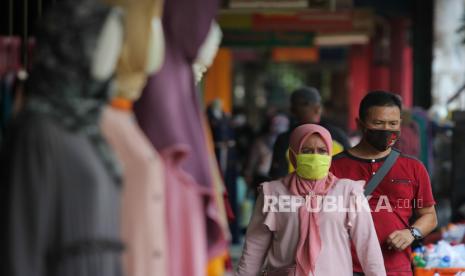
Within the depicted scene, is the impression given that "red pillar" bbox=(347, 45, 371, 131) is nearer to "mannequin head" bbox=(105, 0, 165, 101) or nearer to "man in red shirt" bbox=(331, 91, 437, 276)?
"man in red shirt" bbox=(331, 91, 437, 276)

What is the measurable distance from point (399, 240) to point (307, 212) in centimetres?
69

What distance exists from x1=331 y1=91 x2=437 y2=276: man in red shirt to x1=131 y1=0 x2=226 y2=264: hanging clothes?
229cm

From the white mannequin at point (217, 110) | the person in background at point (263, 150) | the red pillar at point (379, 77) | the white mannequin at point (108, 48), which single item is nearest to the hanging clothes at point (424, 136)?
the person in background at point (263, 150)

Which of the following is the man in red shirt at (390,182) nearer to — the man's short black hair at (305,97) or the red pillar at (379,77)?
the man's short black hair at (305,97)

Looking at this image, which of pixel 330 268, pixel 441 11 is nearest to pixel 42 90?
pixel 330 268

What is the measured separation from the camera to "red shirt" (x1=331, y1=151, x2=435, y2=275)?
625 centimetres

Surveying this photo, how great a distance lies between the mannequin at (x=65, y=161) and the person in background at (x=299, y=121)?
4.53m

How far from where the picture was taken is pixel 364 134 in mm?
6547

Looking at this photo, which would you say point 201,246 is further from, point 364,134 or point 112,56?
point 364,134

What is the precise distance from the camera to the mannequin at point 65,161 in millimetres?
3359

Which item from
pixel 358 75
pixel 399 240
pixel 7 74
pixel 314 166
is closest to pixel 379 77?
pixel 358 75

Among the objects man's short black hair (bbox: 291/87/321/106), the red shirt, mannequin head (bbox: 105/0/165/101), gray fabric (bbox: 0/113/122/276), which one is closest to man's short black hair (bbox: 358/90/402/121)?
the red shirt

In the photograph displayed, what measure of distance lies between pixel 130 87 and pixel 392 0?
17.5 m

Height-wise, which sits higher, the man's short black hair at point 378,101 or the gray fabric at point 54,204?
the man's short black hair at point 378,101
